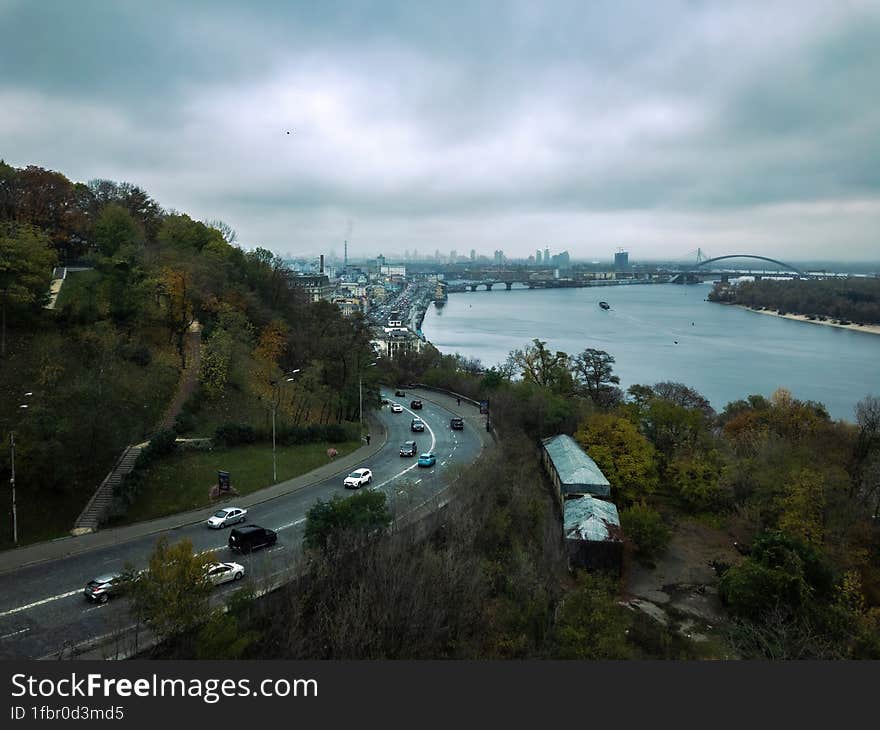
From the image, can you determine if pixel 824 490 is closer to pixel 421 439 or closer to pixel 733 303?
pixel 421 439

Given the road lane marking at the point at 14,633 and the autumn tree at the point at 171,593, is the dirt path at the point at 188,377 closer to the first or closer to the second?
the road lane marking at the point at 14,633

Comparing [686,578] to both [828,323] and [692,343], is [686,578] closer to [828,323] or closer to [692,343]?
[692,343]

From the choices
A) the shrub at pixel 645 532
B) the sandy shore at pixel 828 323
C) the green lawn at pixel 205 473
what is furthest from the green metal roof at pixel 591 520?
the sandy shore at pixel 828 323

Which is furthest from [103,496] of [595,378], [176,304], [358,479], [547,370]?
[595,378]

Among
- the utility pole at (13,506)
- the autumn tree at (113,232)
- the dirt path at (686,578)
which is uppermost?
the autumn tree at (113,232)

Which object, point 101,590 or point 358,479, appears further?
point 358,479

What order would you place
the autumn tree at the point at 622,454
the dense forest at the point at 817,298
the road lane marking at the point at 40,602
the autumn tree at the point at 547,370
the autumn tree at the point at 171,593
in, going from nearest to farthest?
the autumn tree at the point at 171,593 → the road lane marking at the point at 40,602 → the autumn tree at the point at 622,454 → the autumn tree at the point at 547,370 → the dense forest at the point at 817,298

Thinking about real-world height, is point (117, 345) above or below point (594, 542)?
above
